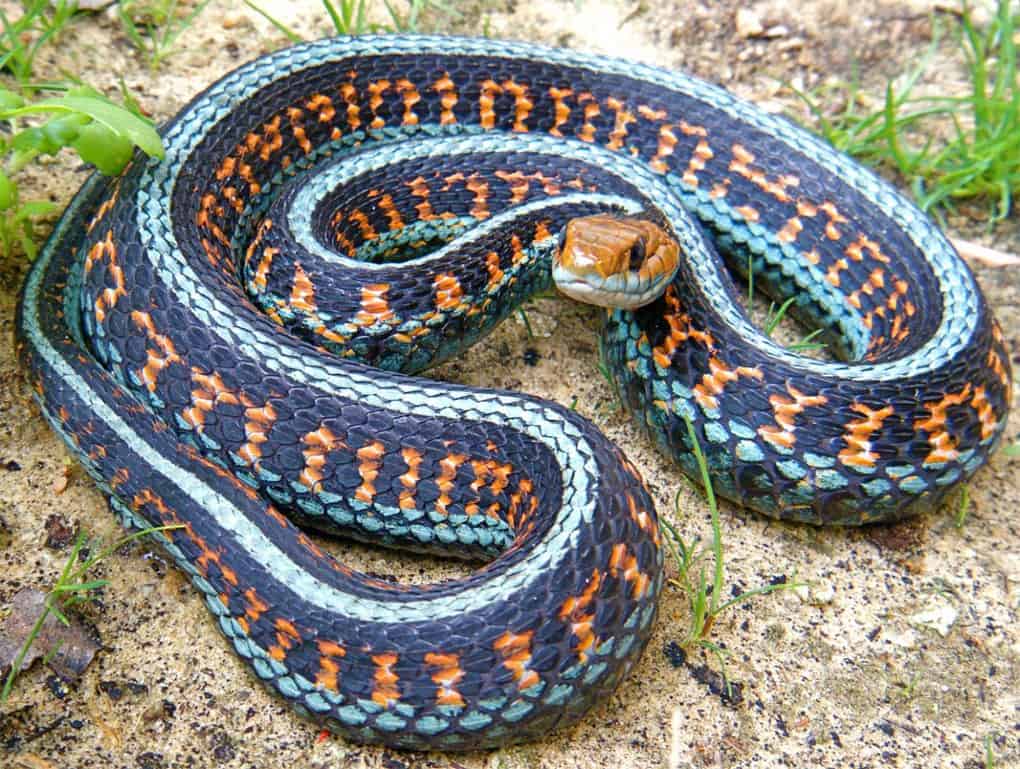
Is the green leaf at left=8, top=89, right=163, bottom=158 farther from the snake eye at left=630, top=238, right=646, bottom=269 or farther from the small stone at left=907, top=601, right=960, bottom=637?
the small stone at left=907, top=601, right=960, bottom=637

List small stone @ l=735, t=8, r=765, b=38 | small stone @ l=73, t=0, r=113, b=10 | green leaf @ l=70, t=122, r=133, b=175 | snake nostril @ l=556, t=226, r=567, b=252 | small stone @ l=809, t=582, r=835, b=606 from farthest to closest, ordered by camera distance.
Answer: small stone @ l=735, t=8, r=765, b=38 < small stone @ l=73, t=0, r=113, b=10 < snake nostril @ l=556, t=226, r=567, b=252 < small stone @ l=809, t=582, r=835, b=606 < green leaf @ l=70, t=122, r=133, b=175

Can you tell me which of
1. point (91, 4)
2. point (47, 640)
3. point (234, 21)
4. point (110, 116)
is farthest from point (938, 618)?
point (91, 4)

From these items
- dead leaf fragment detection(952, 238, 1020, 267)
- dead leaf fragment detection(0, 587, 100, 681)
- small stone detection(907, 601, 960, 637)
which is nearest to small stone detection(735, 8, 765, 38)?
dead leaf fragment detection(952, 238, 1020, 267)

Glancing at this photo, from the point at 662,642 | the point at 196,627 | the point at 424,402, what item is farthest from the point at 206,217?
the point at 662,642

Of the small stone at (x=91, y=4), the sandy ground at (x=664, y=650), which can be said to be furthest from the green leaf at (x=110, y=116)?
the small stone at (x=91, y=4)

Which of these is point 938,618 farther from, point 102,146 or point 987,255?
point 102,146

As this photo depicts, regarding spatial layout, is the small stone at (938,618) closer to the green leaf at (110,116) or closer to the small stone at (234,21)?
the green leaf at (110,116)
